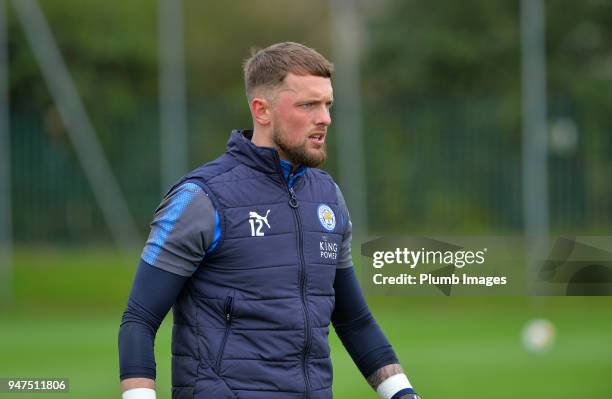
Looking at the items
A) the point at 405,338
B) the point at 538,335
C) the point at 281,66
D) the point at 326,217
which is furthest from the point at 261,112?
the point at 538,335

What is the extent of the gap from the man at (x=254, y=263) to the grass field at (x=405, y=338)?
21.0ft

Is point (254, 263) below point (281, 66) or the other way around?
below

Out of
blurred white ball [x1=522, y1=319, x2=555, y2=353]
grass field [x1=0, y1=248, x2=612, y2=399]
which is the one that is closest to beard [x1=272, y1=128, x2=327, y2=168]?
grass field [x1=0, y1=248, x2=612, y2=399]

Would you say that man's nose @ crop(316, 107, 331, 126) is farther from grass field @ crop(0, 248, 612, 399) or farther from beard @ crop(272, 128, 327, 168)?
grass field @ crop(0, 248, 612, 399)

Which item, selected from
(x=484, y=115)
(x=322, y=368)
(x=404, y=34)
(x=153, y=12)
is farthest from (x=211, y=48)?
(x=322, y=368)

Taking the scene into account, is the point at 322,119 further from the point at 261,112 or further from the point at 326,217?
the point at 326,217

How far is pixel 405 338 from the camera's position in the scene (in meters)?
15.4

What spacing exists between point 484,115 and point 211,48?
42.7 feet

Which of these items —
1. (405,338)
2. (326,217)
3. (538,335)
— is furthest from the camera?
(538,335)

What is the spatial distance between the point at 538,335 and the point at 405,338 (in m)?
1.71

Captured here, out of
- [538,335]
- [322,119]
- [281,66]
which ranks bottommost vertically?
[322,119]

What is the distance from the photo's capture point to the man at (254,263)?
13.0 ft

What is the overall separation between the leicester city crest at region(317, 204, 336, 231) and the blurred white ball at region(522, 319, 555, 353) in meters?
10.5

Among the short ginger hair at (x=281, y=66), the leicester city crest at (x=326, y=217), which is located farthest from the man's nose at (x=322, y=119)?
the leicester city crest at (x=326, y=217)
